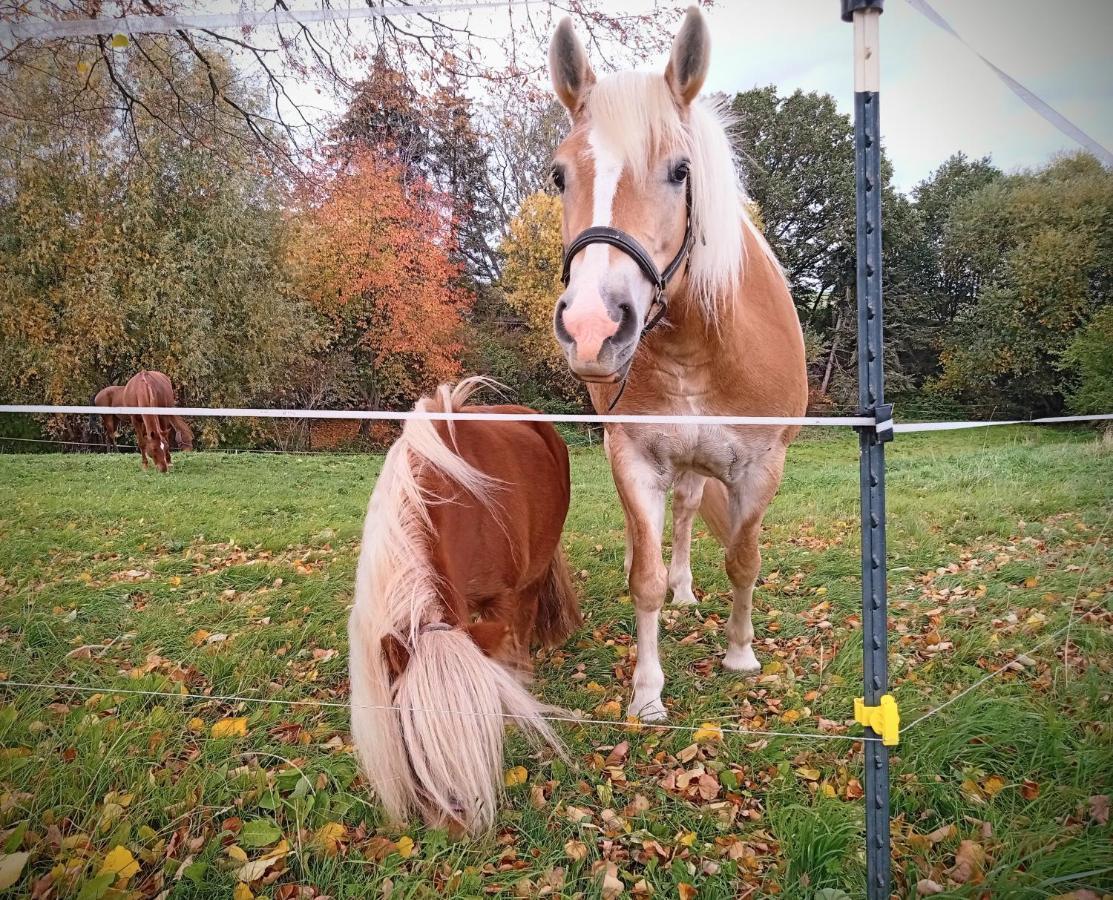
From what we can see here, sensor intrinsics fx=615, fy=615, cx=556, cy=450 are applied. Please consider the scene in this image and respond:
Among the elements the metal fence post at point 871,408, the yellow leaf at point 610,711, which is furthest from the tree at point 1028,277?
the yellow leaf at point 610,711

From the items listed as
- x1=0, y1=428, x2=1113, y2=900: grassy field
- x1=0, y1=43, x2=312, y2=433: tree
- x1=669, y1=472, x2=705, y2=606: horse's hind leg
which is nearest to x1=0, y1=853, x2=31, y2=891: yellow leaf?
x1=0, y1=428, x2=1113, y2=900: grassy field

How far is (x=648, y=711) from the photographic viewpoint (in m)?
2.49

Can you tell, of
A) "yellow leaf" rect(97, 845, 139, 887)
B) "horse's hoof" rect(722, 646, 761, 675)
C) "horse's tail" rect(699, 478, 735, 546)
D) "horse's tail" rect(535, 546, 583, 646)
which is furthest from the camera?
"horse's tail" rect(699, 478, 735, 546)

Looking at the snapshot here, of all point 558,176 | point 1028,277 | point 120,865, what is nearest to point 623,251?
point 558,176

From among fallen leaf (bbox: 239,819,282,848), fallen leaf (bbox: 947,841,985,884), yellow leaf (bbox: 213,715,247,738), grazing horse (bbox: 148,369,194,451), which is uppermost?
grazing horse (bbox: 148,369,194,451)

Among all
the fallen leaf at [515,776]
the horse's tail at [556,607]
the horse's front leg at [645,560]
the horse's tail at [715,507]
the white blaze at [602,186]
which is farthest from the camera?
the horse's tail at [715,507]

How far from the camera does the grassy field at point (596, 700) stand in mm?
1855

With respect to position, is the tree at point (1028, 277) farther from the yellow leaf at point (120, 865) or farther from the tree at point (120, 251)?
the yellow leaf at point (120, 865)

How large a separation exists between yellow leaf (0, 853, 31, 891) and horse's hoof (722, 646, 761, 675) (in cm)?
265

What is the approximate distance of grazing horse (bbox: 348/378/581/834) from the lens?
1684 mm

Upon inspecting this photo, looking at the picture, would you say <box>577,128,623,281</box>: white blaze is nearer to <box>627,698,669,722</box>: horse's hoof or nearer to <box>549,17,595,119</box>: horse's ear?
<box>549,17,595,119</box>: horse's ear

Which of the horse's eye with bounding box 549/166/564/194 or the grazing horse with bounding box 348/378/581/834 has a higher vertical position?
the horse's eye with bounding box 549/166/564/194

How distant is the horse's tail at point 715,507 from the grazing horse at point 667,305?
60 centimetres

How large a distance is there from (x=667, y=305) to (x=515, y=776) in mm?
1754
